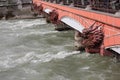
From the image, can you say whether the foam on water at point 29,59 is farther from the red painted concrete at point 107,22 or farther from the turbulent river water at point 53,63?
the red painted concrete at point 107,22

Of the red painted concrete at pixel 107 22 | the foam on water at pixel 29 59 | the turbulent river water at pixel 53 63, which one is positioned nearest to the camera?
the red painted concrete at pixel 107 22

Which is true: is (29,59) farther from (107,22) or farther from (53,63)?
(107,22)

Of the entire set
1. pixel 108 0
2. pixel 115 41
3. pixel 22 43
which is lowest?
pixel 22 43

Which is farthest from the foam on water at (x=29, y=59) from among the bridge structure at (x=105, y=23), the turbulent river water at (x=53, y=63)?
the bridge structure at (x=105, y=23)

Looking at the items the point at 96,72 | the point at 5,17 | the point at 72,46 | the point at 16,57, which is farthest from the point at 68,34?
the point at 5,17

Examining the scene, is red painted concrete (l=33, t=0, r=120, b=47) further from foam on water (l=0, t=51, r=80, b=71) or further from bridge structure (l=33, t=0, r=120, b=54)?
foam on water (l=0, t=51, r=80, b=71)

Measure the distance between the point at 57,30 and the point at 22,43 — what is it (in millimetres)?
5523

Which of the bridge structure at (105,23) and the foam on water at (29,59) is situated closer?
the bridge structure at (105,23)

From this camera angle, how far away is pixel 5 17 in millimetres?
46562

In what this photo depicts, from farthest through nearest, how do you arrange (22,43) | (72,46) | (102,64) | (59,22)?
(59,22) → (22,43) → (72,46) → (102,64)

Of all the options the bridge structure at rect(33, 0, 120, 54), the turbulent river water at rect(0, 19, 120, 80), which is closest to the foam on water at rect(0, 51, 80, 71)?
the turbulent river water at rect(0, 19, 120, 80)

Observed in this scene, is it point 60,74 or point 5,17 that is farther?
point 5,17

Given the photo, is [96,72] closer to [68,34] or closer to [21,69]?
[21,69]

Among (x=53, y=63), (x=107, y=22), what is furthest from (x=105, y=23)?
(x=53, y=63)
